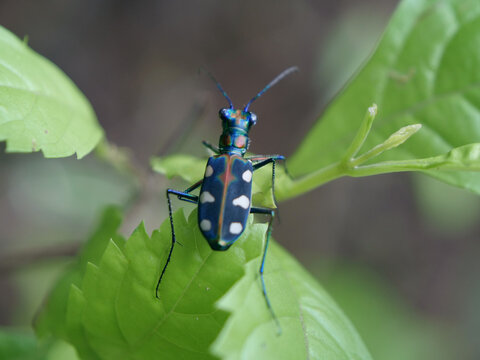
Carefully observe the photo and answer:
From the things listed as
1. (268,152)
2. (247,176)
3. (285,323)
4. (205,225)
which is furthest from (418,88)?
(268,152)

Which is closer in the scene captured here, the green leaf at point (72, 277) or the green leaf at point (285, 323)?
the green leaf at point (285, 323)

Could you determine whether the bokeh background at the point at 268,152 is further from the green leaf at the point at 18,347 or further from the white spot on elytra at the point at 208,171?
the white spot on elytra at the point at 208,171

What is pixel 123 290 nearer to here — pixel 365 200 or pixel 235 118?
pixel 235 118

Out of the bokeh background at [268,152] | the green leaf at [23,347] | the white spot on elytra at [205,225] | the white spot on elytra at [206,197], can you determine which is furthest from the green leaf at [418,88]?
the bokeh background at [268,152]

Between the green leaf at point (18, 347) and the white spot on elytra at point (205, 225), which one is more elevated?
the white spot on elytra at point (205, 225)

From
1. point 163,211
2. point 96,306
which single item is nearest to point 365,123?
point 96,306

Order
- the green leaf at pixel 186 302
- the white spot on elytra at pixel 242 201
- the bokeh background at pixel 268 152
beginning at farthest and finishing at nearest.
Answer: the bokeh background at pixel 268 152, the white spot on elytra at pixel 242 201, the green leaf at pixel 186 302
